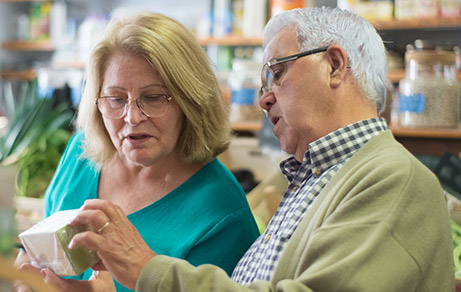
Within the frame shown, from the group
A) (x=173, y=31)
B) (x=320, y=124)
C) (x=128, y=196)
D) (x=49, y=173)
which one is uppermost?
(x=173, y=31)

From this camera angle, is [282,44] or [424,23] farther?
[424,23]

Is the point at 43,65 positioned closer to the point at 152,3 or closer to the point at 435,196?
the point at 152,3

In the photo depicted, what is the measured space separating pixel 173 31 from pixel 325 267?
2.44 feet

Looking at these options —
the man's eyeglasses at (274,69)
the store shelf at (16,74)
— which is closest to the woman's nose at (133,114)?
the man's eyeglasses at (274,69)

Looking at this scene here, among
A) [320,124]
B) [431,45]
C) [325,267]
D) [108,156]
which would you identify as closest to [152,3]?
[431,45]

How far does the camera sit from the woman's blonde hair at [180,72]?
4.17 feet

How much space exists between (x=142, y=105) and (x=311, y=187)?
46 cm

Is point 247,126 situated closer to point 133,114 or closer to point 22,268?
point 133,114

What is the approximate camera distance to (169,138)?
4.32ft

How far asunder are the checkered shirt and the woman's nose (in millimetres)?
412

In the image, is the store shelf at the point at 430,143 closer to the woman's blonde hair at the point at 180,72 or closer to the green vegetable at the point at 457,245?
the green vegetable at the point at 457,245

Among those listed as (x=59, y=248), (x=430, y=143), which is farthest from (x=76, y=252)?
(x=430, y=143)

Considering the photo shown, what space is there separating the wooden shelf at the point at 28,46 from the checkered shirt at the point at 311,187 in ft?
14.0

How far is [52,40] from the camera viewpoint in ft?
16.0
